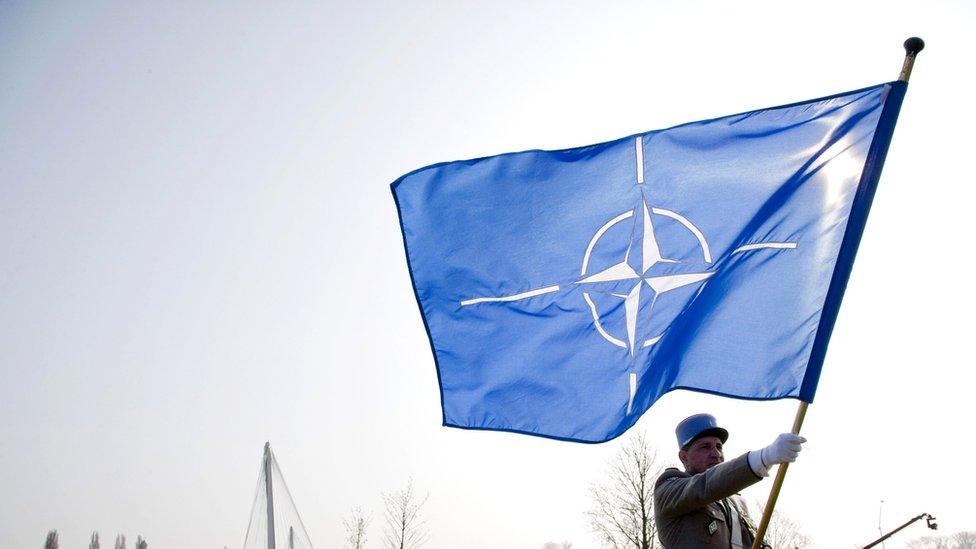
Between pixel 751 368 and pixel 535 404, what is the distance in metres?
1.51

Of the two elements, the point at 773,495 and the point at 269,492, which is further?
the point at 269,492

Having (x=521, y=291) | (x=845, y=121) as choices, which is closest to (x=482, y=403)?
(x=521, y=291)

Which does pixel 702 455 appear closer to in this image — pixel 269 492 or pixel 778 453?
pixel 778 453

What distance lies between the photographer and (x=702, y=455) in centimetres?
532

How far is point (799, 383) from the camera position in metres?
4.93

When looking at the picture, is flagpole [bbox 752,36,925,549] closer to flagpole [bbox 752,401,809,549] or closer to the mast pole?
flagpole [bbox 752,401,809,549]

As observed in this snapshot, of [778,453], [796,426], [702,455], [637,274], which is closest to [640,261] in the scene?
[637,274]

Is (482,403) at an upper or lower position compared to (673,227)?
lower

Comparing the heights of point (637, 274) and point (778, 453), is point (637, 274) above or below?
above

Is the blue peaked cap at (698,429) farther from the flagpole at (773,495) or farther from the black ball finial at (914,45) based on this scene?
the black ball finial at (914,45)

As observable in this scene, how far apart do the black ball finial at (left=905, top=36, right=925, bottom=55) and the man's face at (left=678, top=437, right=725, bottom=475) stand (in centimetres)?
269

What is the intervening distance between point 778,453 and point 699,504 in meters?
0.63

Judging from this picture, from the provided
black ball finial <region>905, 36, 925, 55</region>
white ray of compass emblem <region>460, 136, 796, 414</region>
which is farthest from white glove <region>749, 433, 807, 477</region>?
black ball finial <region>905, 36, 925, 55</region>

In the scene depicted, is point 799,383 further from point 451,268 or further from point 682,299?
point 451,268
